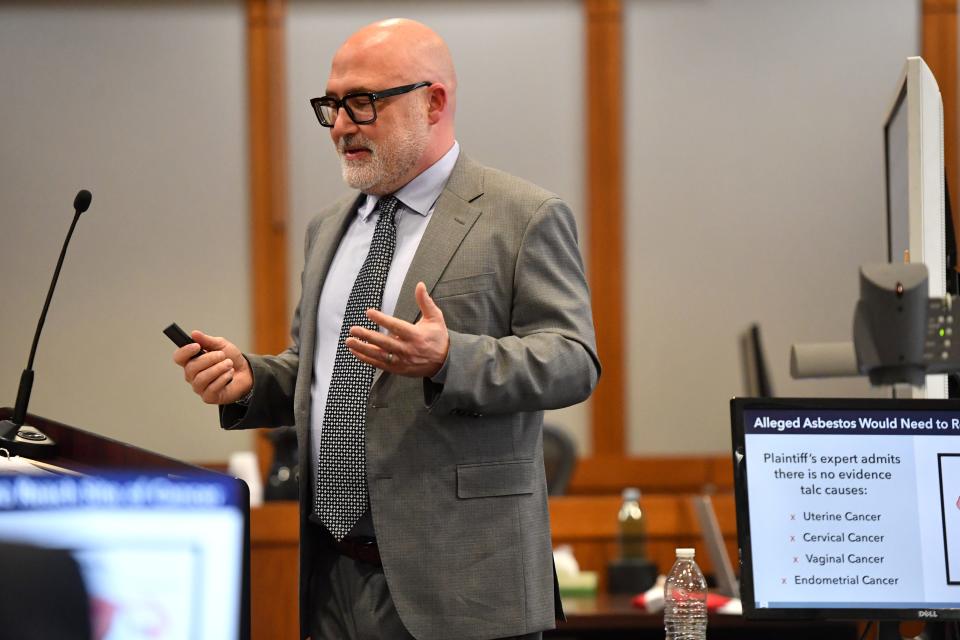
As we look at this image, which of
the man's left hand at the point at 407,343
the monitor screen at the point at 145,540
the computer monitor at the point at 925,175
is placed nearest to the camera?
the monitor screen at the point at 145,540

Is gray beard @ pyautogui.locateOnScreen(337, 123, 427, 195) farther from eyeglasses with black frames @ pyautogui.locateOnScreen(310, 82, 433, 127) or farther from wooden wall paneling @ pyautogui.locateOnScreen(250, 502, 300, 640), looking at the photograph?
wooden wall paneling @ pyautogui.locateOnScreen(250, 502, 300, 640)

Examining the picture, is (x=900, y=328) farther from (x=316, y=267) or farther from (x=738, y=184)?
(x=738, y=184)

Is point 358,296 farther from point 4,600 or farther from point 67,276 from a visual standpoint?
point 67,276

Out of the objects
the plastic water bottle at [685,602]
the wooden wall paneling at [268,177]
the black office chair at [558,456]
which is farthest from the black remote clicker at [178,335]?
the wooden wall paneling at [268,177]

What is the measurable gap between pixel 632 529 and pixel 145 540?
2324 millimetres

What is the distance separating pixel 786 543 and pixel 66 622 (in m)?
1.06

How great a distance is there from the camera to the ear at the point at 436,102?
200 centimetres

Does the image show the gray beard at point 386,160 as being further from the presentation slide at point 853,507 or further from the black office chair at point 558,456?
the black office chair at point 558,456

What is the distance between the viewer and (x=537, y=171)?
5.69 meters

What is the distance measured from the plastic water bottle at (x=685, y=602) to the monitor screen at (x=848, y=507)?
0.50 ft

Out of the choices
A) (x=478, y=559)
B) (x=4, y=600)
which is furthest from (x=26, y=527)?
(x=478, y=559)

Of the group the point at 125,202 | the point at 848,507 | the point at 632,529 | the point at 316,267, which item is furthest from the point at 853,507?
the point at 125,202

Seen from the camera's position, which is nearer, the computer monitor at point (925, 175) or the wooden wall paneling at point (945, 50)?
the computer monitor at point (925, 175)

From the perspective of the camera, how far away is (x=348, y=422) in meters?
1.82
